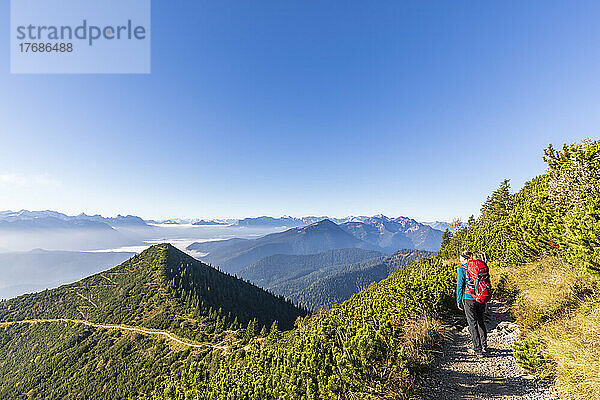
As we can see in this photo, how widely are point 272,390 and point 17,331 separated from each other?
167 metres

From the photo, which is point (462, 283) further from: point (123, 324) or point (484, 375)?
point (123, 324)

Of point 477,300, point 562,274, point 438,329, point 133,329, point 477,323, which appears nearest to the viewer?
point 477,300

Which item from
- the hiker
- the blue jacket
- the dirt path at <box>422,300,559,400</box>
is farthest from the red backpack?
the dirt path at <box>422,300,559,400</box>

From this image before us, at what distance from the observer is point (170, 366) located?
6738 centimetres

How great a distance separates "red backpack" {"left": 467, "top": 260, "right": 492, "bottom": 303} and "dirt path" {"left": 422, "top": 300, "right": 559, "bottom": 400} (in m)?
1.67

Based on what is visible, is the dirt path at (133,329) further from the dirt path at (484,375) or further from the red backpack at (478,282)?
the red backpack at (478,282)

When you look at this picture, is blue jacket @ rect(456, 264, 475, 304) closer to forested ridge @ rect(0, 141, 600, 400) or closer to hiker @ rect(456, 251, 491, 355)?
hiker @ rect(456, 251, 491, 355)

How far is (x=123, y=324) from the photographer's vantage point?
94500mm

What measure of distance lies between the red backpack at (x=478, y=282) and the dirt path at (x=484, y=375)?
5.47 ft

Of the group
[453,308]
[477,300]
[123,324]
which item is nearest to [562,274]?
[453,308]

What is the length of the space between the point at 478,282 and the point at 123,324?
402 feet

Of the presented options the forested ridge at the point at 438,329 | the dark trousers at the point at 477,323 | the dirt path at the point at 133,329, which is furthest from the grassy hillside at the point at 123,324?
the dark trousers at the point at 477,323

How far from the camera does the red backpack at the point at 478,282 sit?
290 inches

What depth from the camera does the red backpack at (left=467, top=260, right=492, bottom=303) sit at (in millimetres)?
7371
